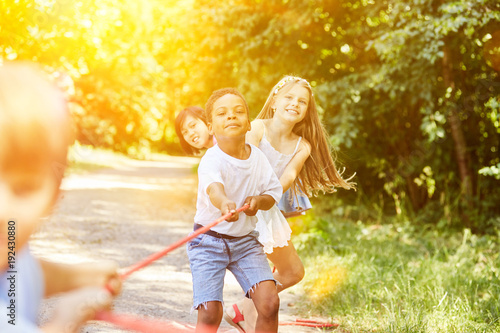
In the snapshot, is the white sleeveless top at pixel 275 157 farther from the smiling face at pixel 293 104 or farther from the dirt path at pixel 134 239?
the dirt path at pixel 134 239

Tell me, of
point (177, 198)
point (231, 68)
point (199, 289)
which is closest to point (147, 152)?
point (177, 198)

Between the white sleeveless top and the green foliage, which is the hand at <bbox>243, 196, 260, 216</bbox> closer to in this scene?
the white sleeveless top

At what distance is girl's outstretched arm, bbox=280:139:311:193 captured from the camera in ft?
11.2

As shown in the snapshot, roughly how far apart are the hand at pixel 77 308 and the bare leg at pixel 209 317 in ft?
4.54

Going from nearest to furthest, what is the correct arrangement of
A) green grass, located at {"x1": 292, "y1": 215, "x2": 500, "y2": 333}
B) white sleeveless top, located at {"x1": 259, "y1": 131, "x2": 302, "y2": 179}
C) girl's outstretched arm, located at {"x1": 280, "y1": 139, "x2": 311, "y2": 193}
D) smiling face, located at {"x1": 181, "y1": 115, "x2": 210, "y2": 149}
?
girl's outstretched arm, located at {"x1": 280, "y1": 139, "x2": 311, "y2": 193} → white sleeveless top, located at {"x1": 259, "y1": 131, "x2": 302, "y2": 179} → green grass, located at {"x1": 292, "y1": 215, "x2": 500, "y2": 333} → smiling face, located at {"x1": 181, "y1": 115, "x2": 210, "y2": 149}

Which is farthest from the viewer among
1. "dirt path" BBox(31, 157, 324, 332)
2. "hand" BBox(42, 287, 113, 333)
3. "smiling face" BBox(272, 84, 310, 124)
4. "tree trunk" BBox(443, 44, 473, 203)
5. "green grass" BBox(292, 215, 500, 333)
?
"tree trunk" BBox(443, 44, 473, 203)

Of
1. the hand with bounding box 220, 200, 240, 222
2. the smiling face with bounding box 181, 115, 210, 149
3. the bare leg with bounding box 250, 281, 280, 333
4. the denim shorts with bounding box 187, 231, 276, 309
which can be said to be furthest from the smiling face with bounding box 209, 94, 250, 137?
the smiling face with bounding box 181, 115, 210, 149

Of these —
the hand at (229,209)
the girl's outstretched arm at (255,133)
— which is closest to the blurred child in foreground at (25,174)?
the hand at (229,209)

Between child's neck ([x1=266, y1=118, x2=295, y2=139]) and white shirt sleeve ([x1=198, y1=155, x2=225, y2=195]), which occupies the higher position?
child's neck ([x1=266, y1=118, x2=295, y2=139])

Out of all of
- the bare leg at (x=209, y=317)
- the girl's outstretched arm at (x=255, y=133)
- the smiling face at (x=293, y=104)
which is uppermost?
the smiling face at (x=293, y=104)

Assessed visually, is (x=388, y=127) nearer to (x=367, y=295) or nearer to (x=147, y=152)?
(x=367, y=295)

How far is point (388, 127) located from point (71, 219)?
540 cm

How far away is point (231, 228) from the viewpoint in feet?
9.62

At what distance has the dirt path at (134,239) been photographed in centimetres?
468
